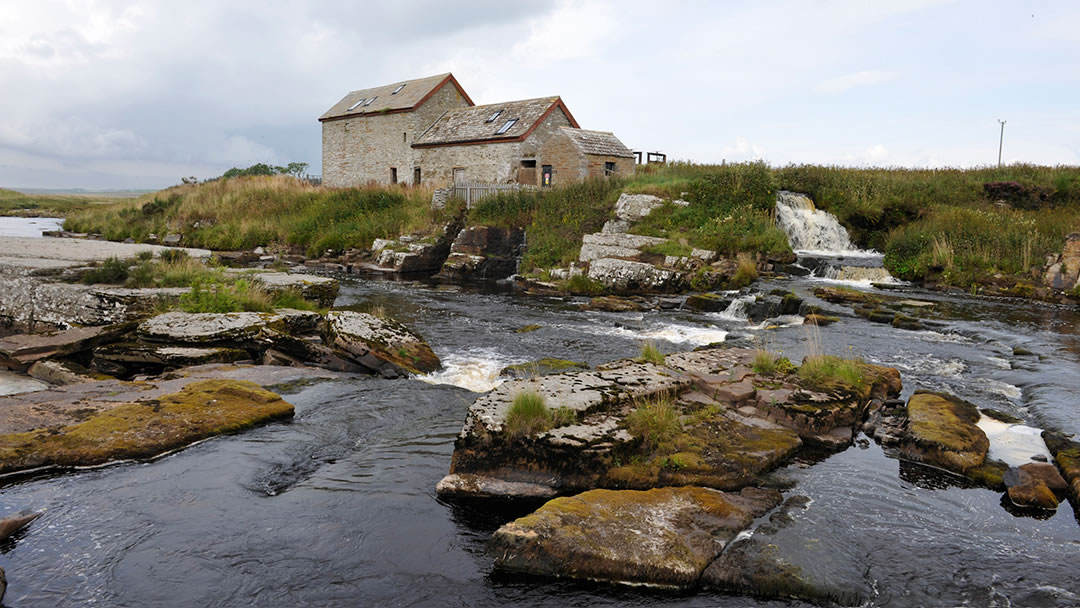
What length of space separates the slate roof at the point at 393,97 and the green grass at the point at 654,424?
3869cm

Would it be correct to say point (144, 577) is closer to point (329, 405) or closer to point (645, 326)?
point (329, 405)

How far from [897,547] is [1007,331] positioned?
11.7m

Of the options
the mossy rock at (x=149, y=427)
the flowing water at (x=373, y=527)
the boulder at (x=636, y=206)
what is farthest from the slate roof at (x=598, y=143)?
the mossy rock at (x=149, y=427)

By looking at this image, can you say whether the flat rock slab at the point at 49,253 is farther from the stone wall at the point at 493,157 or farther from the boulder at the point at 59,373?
the stone wall at the point at 493,157

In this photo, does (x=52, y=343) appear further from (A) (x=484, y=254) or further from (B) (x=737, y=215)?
(B) (x=737, y=215)

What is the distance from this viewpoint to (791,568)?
4.89m

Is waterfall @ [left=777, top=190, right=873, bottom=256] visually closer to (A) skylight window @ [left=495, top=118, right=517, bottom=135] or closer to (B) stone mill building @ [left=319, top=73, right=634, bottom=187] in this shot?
(B) stone mill building @ [left=319, top=73, right=634, bottom=187]

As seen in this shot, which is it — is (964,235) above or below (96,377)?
above

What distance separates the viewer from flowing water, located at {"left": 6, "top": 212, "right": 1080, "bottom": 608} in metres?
4.73

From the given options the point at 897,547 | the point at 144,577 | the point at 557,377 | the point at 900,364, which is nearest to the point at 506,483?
the point at 557,377

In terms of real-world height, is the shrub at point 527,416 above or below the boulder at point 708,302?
above

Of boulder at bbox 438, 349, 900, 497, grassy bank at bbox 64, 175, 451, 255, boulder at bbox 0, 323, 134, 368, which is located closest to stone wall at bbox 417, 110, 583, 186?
grassy bank at bbox 64, 175, 451, 255

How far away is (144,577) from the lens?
4.79 metres

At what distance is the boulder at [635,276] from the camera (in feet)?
71.9
